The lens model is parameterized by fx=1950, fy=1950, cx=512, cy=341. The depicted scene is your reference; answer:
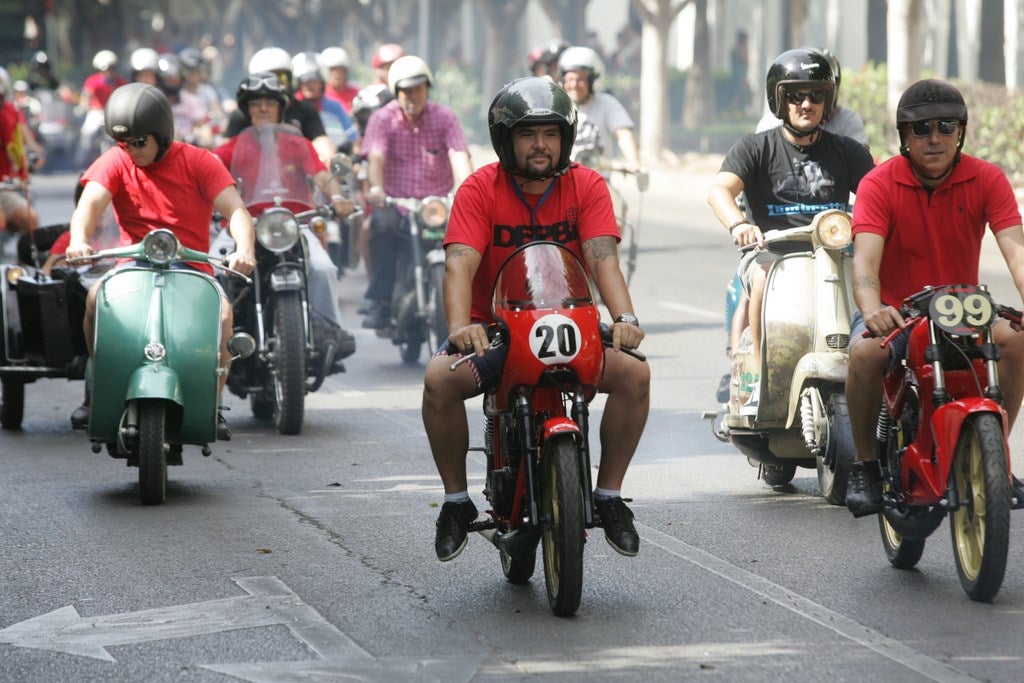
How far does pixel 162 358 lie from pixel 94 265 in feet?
4.47

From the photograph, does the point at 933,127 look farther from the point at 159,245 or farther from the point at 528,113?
the point at 159,245

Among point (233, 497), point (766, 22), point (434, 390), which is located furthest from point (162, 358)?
point (766, 22)

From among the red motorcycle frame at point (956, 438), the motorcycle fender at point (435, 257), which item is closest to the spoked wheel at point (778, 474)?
the red motorcycle frame at point (956, 438)

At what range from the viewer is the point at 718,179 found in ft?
27.8

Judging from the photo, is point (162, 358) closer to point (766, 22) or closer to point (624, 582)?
point (624, 582)

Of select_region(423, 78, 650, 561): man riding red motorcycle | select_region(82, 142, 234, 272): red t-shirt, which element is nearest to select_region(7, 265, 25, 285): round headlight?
select_region(82, 142, 234, 272): red t-shirt

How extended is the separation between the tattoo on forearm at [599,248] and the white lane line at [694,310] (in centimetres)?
889

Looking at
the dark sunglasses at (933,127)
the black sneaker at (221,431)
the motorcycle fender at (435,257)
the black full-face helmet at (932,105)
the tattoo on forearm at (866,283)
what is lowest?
the black sneaker at (221,431)

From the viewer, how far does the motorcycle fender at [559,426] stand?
5789 mm

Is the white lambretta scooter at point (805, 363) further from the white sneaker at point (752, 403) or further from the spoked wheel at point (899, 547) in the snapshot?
the spoked wheel at point (899, 547)

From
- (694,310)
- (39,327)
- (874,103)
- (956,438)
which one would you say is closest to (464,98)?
(874,103)

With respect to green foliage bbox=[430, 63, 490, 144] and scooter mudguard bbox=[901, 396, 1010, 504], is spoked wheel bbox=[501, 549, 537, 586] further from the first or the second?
green foliage bbox=[430, 63, 490, 144]

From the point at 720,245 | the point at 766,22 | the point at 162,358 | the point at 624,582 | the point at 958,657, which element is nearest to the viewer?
the point at 958,657

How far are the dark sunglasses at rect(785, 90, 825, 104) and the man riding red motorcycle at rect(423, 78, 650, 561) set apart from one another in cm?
204
